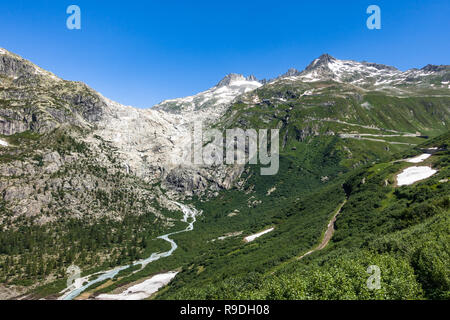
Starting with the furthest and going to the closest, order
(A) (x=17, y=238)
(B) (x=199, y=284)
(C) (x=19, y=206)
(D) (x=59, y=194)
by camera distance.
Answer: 1. (D) (x=59, y=194)
2. (C) (x=19, y=206)
3. (A) (x=17, y=238)
4. (B) (x=199, y=284)

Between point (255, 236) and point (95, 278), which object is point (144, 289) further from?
point (255, 236)

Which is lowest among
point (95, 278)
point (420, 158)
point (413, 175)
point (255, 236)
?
point (95, 278)

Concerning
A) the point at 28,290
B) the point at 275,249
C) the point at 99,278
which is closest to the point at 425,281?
the point at 275,249

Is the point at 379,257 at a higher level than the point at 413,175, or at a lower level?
lower

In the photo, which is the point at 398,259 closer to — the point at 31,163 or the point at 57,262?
the point at 57,262

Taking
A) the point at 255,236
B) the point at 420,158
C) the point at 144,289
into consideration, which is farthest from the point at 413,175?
the point at 144,289

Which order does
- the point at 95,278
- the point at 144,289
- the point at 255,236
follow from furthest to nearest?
1. the point at 255,236
2. the point at 95,278
3. the point at 144,289
